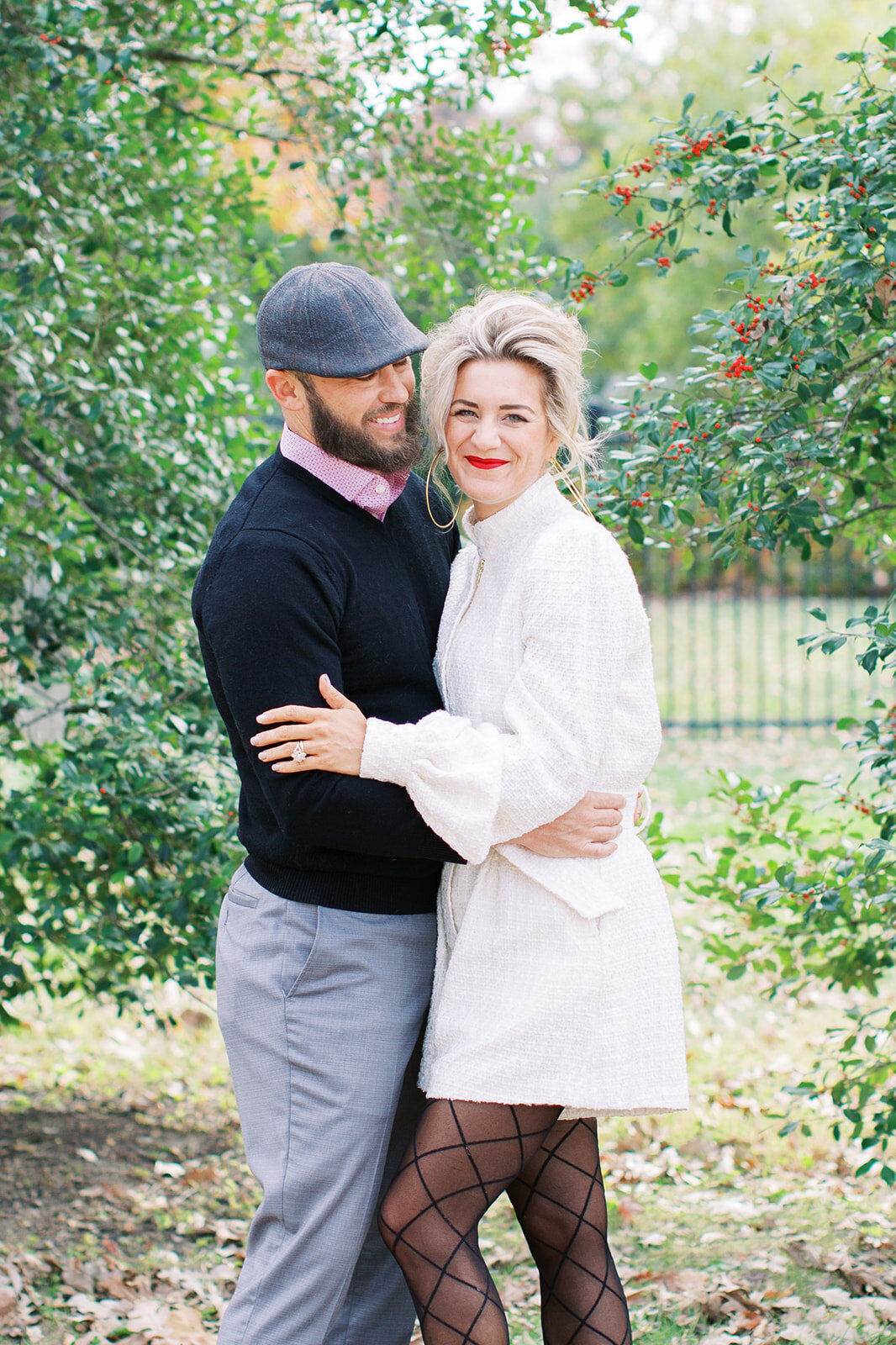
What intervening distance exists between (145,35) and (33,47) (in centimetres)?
56

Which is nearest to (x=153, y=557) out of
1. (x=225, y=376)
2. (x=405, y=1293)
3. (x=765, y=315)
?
(x=225, y=376)

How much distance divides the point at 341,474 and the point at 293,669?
0.41 metres

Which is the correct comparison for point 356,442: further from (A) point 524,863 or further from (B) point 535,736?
(A) point 524,863

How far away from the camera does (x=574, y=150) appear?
40031 mm

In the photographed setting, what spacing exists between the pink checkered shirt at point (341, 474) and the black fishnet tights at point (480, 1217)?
3.47 ft

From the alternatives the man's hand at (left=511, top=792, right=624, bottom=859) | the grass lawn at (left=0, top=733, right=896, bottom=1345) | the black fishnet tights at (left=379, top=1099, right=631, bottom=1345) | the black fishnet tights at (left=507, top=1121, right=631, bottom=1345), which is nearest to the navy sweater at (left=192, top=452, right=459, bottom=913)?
the man's hand at (left=511, top=792, right=624, bottom=859)

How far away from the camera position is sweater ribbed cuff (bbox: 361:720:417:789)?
82.0 inches

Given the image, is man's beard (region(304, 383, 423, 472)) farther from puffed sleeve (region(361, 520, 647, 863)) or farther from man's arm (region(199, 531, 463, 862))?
puffed sleeve (region(361, 520, 647, 863))

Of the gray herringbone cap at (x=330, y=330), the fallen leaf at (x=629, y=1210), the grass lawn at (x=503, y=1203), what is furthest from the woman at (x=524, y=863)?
the fallen leaf at (x=629, y=1210)

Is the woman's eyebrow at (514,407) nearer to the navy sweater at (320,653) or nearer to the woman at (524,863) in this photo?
the woman at (524,863)

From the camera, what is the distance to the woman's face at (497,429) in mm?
2244

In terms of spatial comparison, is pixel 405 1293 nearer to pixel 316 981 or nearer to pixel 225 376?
pixel 316 981

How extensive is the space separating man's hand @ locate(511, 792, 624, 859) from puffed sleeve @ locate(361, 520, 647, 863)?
7cm

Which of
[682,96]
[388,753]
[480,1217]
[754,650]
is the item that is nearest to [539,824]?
[388,753]
